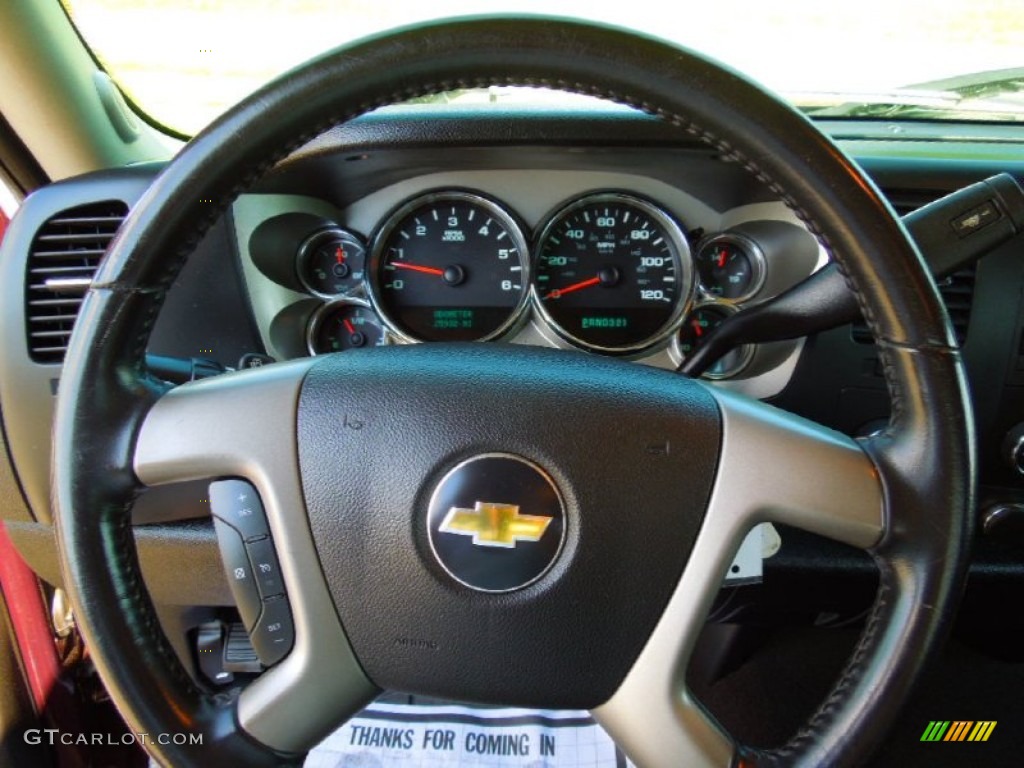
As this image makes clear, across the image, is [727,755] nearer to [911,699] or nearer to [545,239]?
[911,699]

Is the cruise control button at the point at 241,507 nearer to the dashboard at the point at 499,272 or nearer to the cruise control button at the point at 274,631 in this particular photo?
the cruise control button at the point at 274,631

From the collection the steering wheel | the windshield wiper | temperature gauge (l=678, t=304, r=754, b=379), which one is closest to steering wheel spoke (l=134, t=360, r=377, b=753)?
the steering wheel

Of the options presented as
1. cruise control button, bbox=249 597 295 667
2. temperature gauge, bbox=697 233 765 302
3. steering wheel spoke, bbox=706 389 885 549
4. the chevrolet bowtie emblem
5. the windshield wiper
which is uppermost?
the windshield wiper

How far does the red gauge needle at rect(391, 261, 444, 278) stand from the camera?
1.54 meters

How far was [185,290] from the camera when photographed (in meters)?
1.42

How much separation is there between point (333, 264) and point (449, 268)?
0.24 meters

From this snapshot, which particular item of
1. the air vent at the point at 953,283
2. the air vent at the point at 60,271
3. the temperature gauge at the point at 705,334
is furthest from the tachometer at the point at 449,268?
the air vent at the point at 953,283

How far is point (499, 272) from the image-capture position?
61.0 inches

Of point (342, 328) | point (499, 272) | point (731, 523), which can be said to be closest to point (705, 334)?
point (499, 272)

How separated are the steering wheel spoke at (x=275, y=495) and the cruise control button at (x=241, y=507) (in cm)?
5

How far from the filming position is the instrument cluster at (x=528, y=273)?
1.51m

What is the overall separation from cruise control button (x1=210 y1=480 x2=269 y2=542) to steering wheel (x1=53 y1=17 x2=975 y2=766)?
0.14 feet

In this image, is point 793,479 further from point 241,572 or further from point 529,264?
point 529,264

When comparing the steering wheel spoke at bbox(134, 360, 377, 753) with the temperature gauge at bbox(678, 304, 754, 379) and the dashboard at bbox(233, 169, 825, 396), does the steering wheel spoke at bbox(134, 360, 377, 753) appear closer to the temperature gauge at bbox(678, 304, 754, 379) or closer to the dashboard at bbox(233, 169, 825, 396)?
the dashboard at bbox(233, 169, 825, 396)
